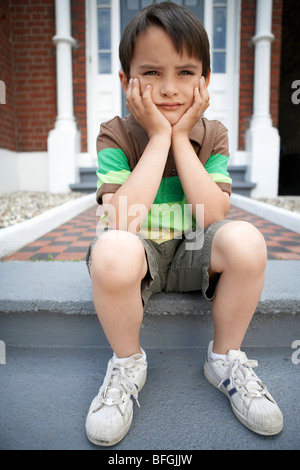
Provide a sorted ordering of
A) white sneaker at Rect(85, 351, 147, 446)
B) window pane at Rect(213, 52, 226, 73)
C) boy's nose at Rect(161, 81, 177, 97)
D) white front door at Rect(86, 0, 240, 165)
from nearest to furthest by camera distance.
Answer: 1. white sneaker at Rect(85, 351, 147, 446)
2. boy's nose at Rect(161, 81, 177, 97)
3. white front door at Rect(86, 0, 240, 165)
4. window pane at Rect(213, 52, 226, 73)

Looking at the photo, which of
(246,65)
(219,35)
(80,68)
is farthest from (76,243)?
(219,35)

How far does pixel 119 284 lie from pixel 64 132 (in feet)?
13.8

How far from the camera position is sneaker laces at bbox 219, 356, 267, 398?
0.87 meters

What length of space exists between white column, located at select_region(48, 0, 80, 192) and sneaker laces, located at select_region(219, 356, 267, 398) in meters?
4.12

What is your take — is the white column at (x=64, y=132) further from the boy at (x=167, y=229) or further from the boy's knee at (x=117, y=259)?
the boy's knee at (x=117, y=259)

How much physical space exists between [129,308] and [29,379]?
15.0 inches

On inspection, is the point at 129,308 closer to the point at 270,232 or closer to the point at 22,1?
A: the point at 270,232

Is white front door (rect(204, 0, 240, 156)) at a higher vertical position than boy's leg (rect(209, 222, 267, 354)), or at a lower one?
higher

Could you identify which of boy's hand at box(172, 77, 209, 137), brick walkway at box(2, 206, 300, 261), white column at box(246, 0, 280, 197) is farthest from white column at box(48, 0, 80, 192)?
boy's hand at box(172, 77, 209, 137)

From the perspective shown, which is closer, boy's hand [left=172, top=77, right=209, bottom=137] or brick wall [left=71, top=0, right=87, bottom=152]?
boy's hand [left=172, top=77, right=209, bottom=137]

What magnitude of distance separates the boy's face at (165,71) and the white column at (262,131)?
3778mm

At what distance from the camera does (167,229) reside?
3.70 feet

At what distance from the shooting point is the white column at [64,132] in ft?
15.1

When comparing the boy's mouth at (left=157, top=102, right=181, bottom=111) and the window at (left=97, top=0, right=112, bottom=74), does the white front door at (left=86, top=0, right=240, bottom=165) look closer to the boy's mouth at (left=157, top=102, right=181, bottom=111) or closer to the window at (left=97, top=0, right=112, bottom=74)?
the window at (left=97, top=0, right=112, bottom=74)
